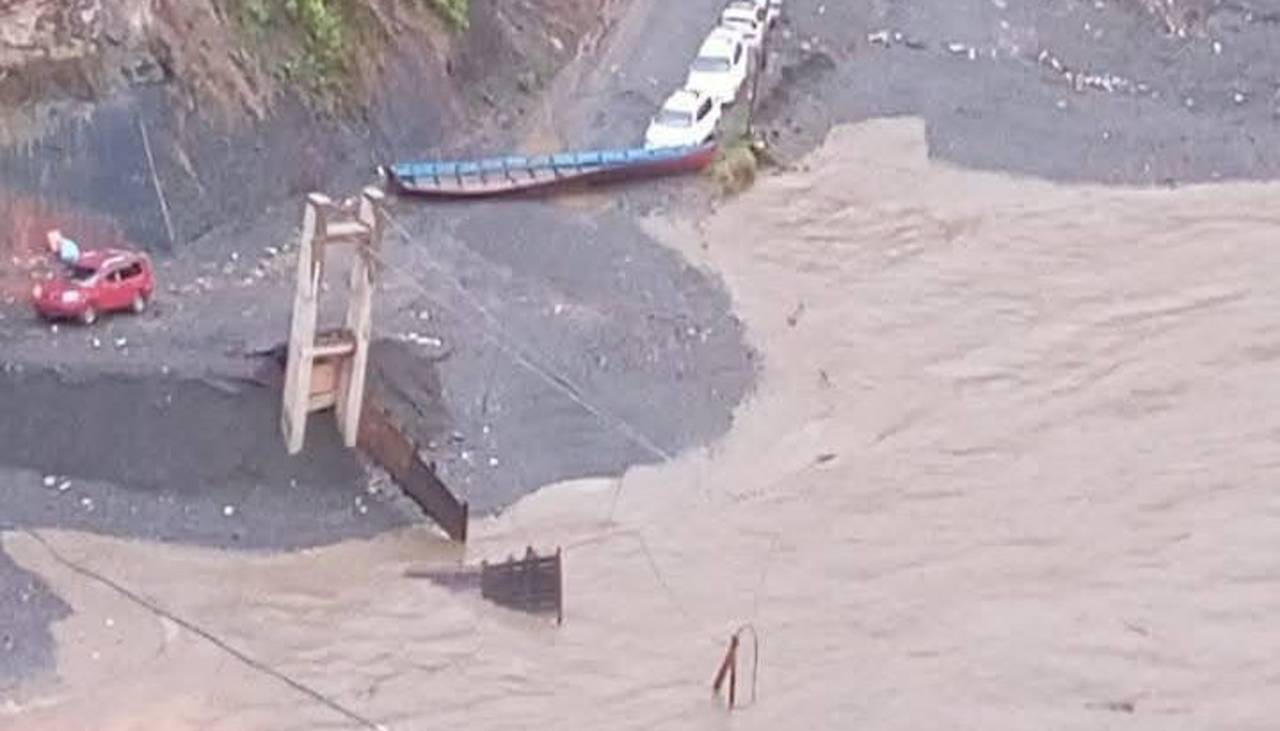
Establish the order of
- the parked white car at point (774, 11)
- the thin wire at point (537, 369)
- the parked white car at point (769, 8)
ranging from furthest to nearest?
the parked white car at point (774, 11) < the parked white car at point (769, 8) < the thin wire at point (537, 369)

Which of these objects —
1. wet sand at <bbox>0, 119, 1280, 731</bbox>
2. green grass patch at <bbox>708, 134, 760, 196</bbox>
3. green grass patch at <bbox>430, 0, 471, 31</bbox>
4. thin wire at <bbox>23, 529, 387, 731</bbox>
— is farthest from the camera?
green grass patch at <bbox>708, 134, 760, 196</bbox>

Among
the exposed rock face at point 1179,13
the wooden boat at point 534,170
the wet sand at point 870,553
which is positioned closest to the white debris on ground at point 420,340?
the wet sand at point 870,553

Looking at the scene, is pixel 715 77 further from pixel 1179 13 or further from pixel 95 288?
pixel 95 288

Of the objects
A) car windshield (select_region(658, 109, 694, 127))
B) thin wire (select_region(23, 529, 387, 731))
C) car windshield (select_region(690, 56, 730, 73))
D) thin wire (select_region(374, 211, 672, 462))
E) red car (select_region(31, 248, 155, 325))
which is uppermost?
red car (select_region(31, 248, 155, 325))

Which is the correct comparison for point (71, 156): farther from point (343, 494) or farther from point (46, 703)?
point (46, 703)

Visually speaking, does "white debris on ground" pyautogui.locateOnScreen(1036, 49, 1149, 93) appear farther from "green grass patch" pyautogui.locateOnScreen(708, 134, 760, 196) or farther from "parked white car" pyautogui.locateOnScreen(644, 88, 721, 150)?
"parked white car" pyautogui.locateOnScreen(644, 88, 721, 150)

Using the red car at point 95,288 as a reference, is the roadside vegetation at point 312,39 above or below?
above

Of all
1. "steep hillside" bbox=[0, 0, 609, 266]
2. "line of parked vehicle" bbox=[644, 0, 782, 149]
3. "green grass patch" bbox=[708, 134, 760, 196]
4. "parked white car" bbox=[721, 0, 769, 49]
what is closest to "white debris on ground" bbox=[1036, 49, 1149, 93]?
"line of parked vehicle" bbox=[644, 0, 782, 149]

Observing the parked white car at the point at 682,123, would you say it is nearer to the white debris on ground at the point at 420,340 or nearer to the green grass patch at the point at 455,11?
the green grass patch at the point at 455,11
